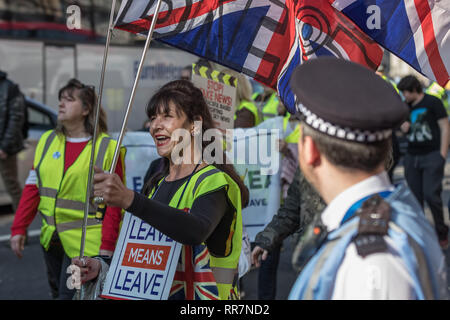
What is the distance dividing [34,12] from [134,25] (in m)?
7.72

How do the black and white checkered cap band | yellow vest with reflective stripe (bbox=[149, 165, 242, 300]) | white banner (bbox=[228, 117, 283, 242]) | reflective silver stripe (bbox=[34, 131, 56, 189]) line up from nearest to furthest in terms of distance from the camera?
the black and white checkered cap band, yellow vest with reflective stripe (bbox=[149, 165, 242, 300]), reflective silver stripe (bbox=[34, 131, 56, 189]), white banner (bbox=[228, 117, 283, 242])

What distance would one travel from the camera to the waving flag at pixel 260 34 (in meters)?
3.25

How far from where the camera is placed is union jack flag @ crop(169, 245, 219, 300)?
2.66 meters

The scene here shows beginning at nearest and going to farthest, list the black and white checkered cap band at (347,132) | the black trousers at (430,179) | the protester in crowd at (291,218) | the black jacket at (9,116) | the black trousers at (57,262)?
the black and white checkered cap band at (347,132), the protester in crowd at (291,218), the black trousers at (57,262), the black trousers at (430,179), the black jacket at (9,116)

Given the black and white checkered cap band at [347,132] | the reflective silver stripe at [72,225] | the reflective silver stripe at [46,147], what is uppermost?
the black and white checkered cap band at [347,132]

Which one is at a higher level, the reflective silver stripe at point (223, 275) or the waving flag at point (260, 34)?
the waving flag at point (260, 34)

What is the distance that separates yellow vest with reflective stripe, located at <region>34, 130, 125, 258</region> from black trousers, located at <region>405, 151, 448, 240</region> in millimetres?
4313

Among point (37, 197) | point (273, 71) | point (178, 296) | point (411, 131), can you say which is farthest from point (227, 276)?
point (411, 131)

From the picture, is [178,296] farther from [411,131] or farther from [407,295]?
[411,131]

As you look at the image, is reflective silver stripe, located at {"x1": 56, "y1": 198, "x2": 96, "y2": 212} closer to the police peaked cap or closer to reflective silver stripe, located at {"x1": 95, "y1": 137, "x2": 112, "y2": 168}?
reflective silver stripe, located at {"x1": 95, "y1": 137, "x2": 112, "y2": 168}

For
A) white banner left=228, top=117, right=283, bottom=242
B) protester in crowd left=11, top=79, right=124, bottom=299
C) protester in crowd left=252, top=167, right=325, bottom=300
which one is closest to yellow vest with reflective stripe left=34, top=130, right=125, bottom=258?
protester in crowd left=11, top=79, right=124, bottom=299

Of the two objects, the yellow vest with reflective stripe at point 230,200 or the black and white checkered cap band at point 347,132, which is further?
the yellow vest with reflective stripe at point 230,200

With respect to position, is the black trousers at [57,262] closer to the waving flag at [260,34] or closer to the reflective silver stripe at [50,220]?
the reflective silver stripe at [50,220]

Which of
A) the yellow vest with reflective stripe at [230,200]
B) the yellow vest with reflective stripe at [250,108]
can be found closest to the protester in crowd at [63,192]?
the yellow vest with reflective stripe at [230,200]
